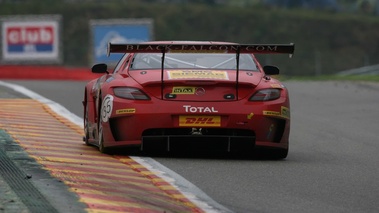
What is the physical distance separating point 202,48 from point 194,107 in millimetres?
687

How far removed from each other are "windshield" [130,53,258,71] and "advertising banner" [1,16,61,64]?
32.0 metres

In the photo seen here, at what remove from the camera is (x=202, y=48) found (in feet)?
41.1

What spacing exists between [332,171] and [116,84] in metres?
2.28

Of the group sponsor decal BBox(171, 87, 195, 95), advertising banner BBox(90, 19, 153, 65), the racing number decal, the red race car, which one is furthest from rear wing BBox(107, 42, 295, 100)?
advertising banner BBox(90, 19, 153, 65)

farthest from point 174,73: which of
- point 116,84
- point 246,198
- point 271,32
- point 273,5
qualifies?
point 273,5

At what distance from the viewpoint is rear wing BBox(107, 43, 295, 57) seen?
1220cm

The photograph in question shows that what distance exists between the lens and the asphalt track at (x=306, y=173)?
9219 mm

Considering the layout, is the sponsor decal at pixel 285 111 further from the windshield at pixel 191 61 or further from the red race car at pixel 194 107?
the windshield at pixel 191 61

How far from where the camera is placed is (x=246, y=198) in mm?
9375

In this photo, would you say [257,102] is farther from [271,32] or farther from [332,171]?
[271,32]

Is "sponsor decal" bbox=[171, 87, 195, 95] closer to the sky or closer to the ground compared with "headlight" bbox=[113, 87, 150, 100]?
closer to the sky

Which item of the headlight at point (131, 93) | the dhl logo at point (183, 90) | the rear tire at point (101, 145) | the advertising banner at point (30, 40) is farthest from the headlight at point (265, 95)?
the advertising banner at point (30, 40)

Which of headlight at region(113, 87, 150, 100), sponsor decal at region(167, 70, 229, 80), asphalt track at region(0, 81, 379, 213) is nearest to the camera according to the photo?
asphalt track at region(0, 81, 379, 213)

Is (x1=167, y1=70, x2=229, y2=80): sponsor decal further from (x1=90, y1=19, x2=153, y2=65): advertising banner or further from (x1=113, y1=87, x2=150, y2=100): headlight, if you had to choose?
(x1=90, y1=19, x2=153, y2=65): advertising banner
